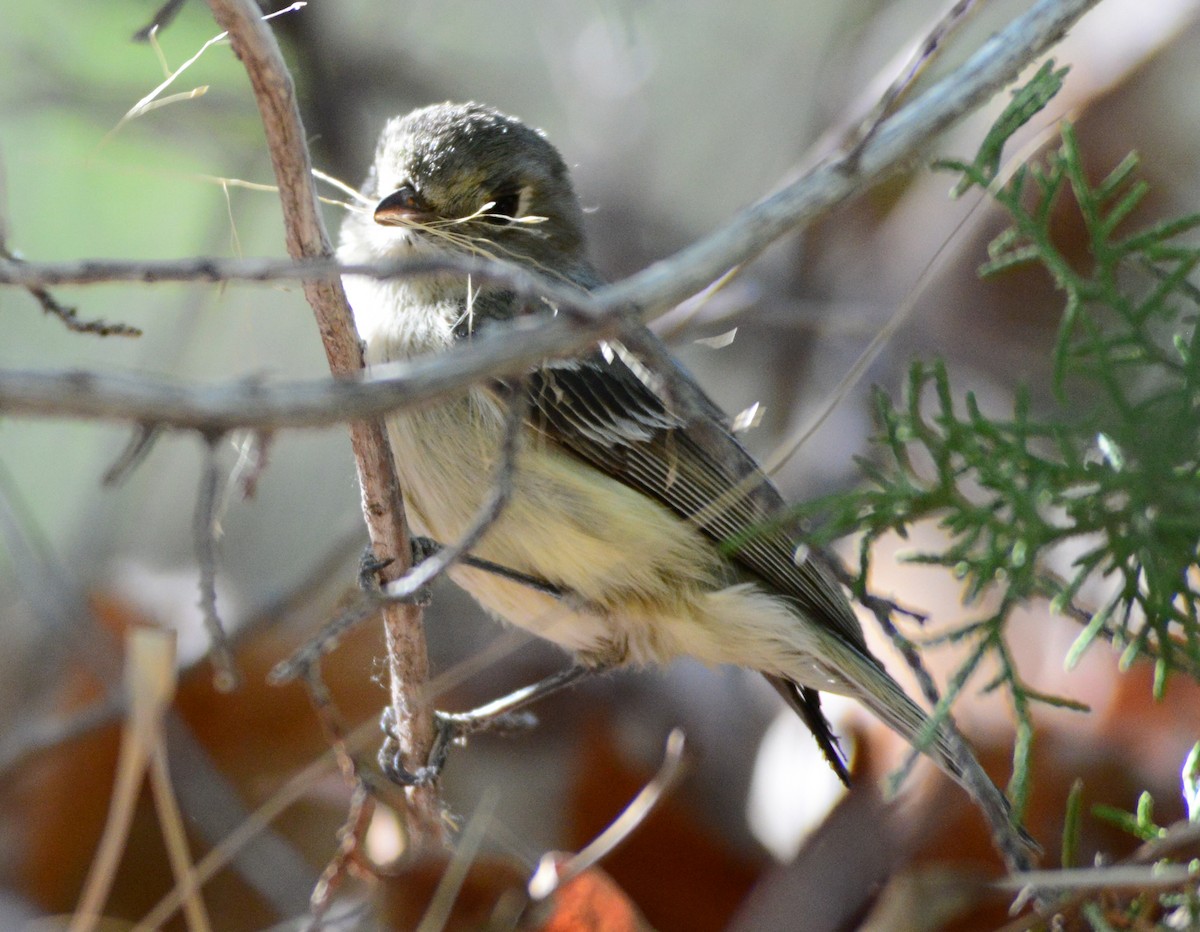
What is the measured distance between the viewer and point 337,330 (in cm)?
161

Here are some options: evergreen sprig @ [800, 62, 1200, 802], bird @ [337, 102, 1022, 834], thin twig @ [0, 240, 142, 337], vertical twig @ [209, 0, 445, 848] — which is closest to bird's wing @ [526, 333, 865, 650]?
bird @ [337, 102, 1022, 834]

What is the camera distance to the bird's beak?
2.34m

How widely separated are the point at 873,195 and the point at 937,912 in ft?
9.63

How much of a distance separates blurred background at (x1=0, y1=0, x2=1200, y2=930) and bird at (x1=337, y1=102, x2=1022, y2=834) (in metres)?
0.26

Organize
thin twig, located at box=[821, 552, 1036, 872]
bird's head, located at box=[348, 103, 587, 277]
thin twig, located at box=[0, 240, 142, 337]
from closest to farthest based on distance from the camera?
thin twig, located at box=[0, 240, 142, 337], thin twig, located at box=[821, 552, 1036, 872], bird's head, located at box=[348, 103, 587, 277]

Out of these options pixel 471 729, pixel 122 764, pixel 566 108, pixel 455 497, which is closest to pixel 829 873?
pixel 471 729

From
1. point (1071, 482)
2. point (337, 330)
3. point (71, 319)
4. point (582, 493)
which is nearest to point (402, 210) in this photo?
point (582, 493)

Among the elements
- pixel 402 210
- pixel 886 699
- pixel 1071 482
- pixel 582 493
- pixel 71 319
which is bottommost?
pixel 886 699

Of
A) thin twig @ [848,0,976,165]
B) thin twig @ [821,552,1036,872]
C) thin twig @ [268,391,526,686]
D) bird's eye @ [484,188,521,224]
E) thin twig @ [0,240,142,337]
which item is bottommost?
thin twig @ [821,552,1036,872]

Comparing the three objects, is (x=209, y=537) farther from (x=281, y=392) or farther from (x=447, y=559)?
(x=447, y=559)

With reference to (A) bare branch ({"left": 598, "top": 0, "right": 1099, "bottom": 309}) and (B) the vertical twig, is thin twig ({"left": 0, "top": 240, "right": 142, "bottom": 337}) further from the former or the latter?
(A) bare branch ({"left": 598, "top": 0, "right": 1099, "bottom": 309})

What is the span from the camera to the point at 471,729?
2.52m

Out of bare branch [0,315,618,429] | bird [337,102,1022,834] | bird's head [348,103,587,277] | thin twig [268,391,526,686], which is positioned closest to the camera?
bare branch [0,315,618,429]

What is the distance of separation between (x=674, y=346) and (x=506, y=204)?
902 mm
